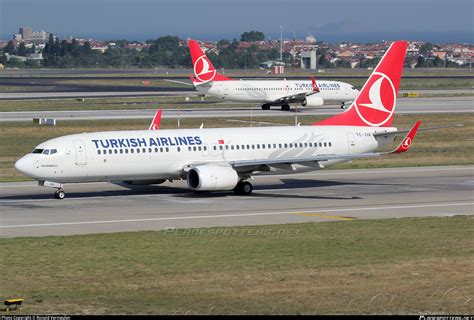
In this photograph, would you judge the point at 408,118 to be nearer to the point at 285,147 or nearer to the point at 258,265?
the point at 285,147

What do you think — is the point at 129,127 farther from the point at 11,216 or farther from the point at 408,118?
the point at 11,216

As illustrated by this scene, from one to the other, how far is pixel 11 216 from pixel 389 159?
104ft

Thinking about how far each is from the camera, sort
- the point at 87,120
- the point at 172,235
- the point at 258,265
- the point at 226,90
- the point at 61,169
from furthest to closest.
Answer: the point at 226,90
the point at 87,120
the point at 61,169
the point at 172,235
the point at 258,265

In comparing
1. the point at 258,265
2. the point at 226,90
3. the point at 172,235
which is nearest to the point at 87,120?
the point at 226,90

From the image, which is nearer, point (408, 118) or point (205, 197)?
point (205, 197)

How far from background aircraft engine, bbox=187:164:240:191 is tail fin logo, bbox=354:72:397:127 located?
32.0 ft

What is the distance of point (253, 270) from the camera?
3092 cm

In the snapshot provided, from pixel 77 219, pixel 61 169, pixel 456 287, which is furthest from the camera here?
pixel 61 169

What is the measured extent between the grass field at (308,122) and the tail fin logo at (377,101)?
8.29m

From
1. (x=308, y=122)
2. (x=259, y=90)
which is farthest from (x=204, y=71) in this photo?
(x=308, y=122)

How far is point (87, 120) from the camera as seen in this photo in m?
92.4
